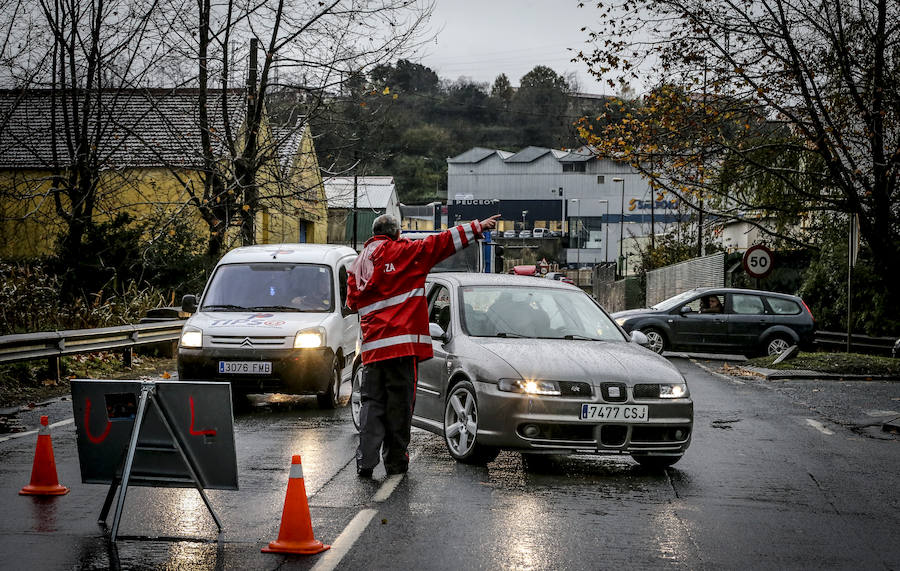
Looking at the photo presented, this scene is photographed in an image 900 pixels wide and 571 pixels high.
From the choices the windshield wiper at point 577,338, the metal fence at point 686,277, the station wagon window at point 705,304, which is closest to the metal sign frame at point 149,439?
the windshield wiper at point 577,338

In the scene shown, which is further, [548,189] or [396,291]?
[548,189]

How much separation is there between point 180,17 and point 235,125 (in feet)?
23.3

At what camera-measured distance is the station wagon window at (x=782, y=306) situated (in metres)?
23.6

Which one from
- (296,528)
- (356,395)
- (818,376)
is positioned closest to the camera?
(296,528)

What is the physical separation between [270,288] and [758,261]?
566 inches

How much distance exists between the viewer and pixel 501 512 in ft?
22.7

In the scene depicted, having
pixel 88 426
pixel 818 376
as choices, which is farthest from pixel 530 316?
pixel 818 376

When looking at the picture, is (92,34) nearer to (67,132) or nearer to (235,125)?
(67,132)

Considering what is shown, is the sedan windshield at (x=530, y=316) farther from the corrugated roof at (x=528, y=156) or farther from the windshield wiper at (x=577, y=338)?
the corrugated roof at (x=528, y=156)

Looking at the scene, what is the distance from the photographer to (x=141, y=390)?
6.22 meters

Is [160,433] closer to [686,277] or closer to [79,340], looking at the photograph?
[79,340]

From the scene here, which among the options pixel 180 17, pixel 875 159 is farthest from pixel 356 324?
pixel 180 17

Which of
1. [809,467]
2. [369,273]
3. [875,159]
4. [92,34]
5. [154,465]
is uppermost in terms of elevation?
[92,34]

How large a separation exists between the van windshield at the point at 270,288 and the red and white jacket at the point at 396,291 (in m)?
5.17
